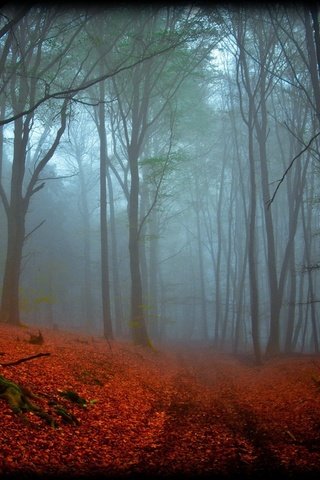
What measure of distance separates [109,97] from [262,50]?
782 centimetres

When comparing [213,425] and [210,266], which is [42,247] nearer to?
[213,425]

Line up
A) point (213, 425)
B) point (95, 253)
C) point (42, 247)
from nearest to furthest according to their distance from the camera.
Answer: point (213, 425) → point (42, 247) → point (95, 253)

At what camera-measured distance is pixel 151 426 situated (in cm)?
577

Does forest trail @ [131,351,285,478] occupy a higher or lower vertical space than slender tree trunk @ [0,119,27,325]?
lower

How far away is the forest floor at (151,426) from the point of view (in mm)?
4117

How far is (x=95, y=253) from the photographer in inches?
1475

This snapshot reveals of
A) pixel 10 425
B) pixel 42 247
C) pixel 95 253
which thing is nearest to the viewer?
pixel 10 425

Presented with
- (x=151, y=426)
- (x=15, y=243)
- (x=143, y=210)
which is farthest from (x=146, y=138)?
(x=151, y=426)

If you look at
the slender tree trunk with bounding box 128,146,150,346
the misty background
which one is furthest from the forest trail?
the slender tree trunk with bounding box 128,146,150,346

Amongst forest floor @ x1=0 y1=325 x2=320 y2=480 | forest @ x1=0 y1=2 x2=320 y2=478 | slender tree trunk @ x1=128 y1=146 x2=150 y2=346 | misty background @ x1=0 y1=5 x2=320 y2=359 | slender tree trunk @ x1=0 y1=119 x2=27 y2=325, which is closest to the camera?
forest floor @ x1=0 y1=325 x2=320 y2=480

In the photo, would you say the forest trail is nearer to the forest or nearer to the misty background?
the forest

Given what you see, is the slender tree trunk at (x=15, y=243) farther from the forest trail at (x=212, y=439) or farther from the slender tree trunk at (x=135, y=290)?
the forest trail at (x=212, y=439)

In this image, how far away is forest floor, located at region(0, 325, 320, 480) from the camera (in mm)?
4117

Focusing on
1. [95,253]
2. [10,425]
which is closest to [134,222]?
Answer: [10,425]
